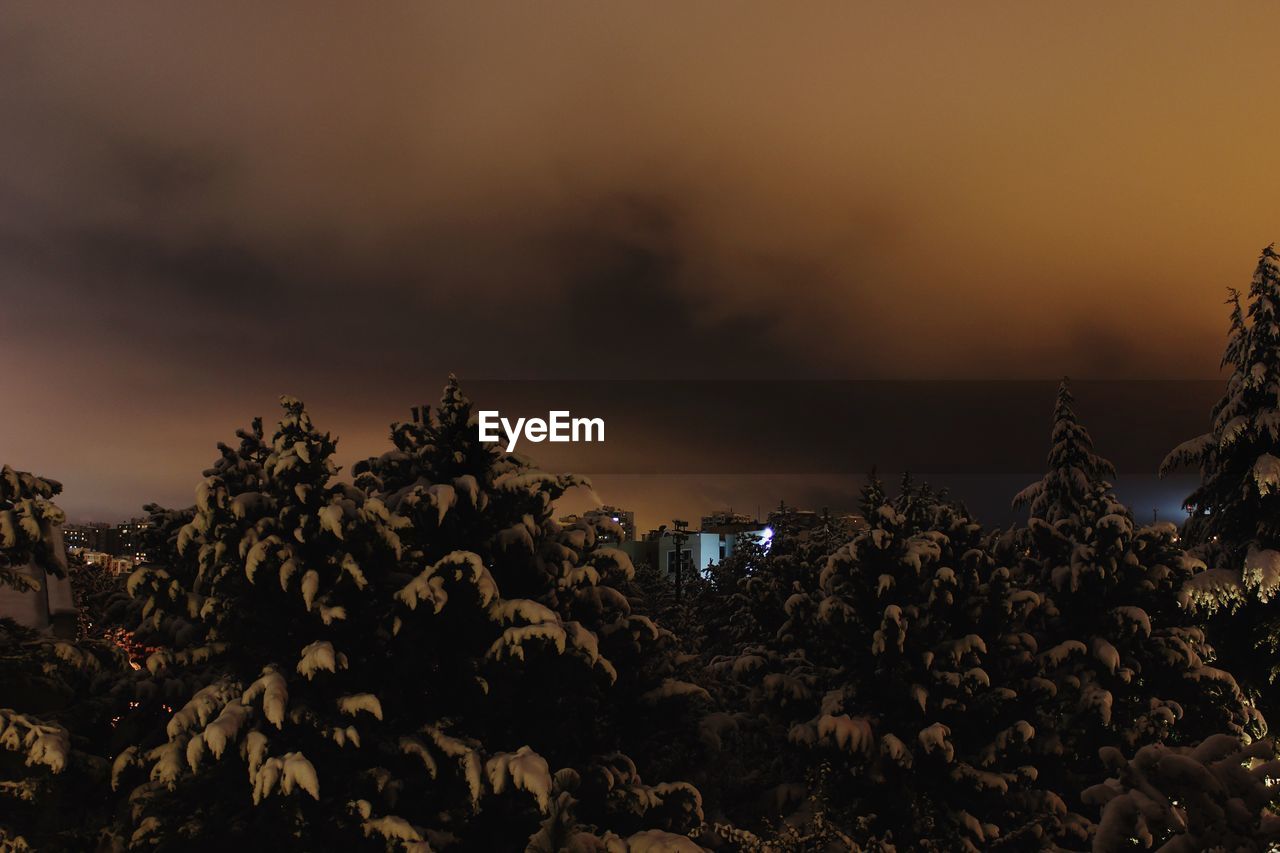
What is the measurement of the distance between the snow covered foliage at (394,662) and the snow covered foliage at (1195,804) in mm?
6050

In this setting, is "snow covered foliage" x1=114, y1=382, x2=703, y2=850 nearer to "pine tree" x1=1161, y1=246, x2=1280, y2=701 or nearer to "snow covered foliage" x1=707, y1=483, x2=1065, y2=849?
"snow covered foliage" x1=707, y1=483, x2=1065, y2=849

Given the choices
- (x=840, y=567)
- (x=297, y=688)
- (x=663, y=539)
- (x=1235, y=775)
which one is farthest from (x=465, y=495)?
(x=663, y=539)

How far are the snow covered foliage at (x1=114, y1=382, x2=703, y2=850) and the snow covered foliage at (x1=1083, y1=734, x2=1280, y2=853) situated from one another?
605 centimetres

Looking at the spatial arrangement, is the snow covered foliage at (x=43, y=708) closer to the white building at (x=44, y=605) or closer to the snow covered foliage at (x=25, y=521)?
the snow covered foliage at (x=25, y=521)

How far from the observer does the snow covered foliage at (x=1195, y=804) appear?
5.19 m

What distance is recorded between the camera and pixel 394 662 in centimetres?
1191

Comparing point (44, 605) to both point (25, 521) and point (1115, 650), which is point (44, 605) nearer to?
point (25, 521)

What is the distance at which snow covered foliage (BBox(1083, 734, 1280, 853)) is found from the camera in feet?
17.0

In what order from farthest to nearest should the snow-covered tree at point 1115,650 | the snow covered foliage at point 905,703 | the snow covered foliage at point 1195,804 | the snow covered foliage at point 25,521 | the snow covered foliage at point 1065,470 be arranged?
1. the snow covered foliage at point 1065,470
2. the snow-covered tree at point 1115,650
3. the snow covered foliage at point 905,703
4. the snow covered foliage at point 25,521
5. the snow covered foliage at point 1195,804

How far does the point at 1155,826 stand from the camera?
5438mm

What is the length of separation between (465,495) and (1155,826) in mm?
9223

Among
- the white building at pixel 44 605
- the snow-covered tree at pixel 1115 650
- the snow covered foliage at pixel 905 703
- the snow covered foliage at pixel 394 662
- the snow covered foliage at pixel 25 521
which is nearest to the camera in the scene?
the snow covered foliage at pixel 25 521

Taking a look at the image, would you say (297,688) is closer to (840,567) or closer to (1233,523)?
(840,567)

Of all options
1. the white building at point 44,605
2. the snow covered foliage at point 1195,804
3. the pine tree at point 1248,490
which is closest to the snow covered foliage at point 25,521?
the white building at point 44,605
